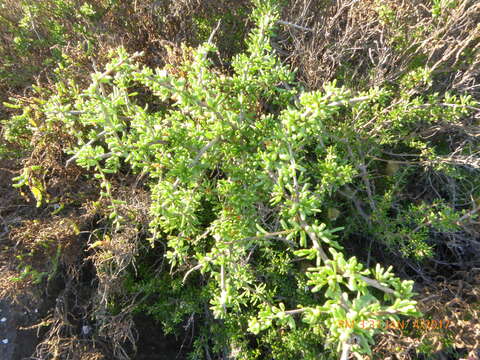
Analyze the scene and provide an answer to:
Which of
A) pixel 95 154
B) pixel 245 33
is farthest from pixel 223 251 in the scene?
pixel 245 33

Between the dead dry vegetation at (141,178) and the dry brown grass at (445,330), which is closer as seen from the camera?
the dry brown grass at (445,330)

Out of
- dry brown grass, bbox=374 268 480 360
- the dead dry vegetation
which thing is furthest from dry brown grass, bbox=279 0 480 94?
dry brown grass, bbox=374 268 480 360

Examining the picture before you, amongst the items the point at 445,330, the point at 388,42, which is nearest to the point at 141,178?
the point at 388,42

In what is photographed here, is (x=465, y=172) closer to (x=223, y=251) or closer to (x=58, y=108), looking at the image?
(x=223, y=251)

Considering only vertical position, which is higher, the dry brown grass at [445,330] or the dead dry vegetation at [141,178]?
the dead dry vegetation at [141,178]

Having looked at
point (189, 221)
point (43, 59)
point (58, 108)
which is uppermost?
point (43, 59)

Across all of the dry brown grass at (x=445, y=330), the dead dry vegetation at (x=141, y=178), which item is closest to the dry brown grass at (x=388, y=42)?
the dead dry vegetation at (x=141, y=178)

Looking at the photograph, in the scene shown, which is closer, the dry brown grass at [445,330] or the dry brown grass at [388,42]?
the dry brown grass at [445,330]

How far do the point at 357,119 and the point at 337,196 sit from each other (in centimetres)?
63

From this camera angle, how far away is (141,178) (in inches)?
94.1

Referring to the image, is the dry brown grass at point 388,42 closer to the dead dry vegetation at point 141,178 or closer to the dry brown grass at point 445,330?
the dead dry vegetation at point 141,178

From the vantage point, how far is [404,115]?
76.2 inches

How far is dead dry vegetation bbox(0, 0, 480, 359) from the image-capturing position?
80.2 inches

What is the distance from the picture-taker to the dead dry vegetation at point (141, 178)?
204cm
